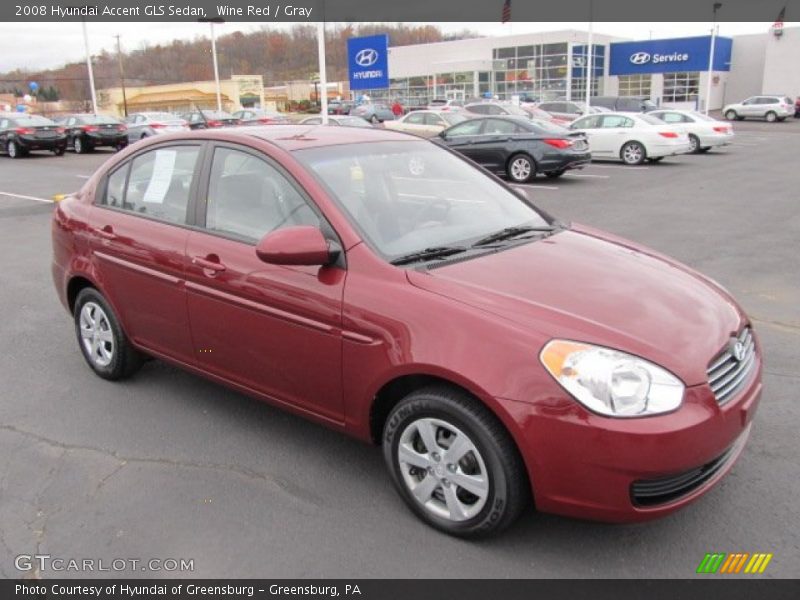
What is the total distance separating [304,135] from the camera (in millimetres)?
3980

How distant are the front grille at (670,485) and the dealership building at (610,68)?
50.7 metres

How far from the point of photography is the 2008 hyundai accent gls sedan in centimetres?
262

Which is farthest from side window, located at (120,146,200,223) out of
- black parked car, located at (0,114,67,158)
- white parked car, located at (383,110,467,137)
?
black parked car, located at (0,114,67,158)

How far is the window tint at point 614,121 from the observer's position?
63.8 feet

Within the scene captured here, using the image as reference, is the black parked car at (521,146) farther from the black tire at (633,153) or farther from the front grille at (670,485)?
the front grille at (670,485)

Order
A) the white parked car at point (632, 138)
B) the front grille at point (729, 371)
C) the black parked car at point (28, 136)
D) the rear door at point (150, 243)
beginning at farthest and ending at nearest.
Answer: the black parked car at point (28, 136)
the white parked car at point (632, 138)
the rear door at point (150, 243)
the front grille at point (729, 371)

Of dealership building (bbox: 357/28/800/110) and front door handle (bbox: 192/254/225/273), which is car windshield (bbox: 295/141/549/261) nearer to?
front door handle (bbox: 192/254/225/273)

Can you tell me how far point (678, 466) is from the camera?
8.46 ft

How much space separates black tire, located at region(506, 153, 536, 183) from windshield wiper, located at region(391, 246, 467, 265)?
12702 millimetres

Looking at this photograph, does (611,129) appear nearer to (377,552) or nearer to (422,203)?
(422,203)

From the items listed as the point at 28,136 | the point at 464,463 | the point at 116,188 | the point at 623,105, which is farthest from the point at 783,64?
the point at 464,463
